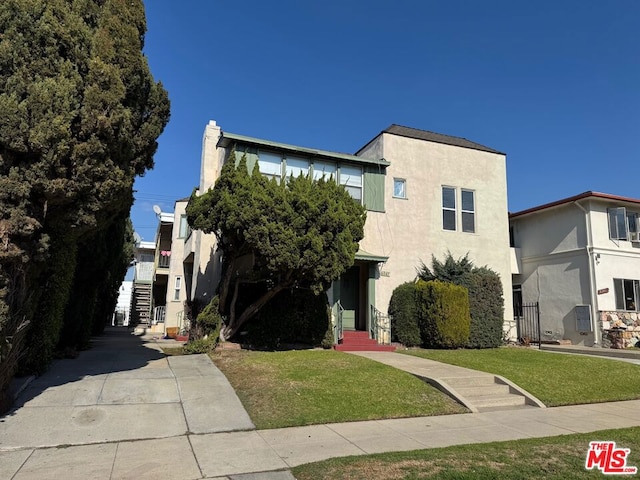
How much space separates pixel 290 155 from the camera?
15.3 meters

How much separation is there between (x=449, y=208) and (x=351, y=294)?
208 inches

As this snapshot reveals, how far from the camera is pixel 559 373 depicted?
34.9 ft

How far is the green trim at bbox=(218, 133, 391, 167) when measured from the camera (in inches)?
568

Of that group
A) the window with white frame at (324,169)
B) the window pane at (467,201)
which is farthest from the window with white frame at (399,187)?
the window pane at (467,201)

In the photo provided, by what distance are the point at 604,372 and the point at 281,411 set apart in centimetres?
842

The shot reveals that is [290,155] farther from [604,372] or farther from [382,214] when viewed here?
[604,372]

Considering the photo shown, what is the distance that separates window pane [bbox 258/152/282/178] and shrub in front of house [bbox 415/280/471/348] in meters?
6.29

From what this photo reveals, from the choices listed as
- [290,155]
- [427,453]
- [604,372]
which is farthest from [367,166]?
[427,453]

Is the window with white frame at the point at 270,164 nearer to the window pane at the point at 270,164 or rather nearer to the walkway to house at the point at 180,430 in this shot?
the window pane at the point at 270,164

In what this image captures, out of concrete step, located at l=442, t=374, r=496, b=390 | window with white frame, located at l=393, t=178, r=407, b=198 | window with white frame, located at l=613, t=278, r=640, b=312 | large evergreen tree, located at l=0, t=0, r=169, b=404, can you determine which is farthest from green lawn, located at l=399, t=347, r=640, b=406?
large evergreen tree, located at l=0, t=0, r=169, b=404

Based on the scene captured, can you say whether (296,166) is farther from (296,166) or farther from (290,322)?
(290,322)

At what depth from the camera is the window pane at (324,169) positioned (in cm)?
1561

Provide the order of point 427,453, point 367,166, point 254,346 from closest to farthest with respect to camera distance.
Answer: point 427,453
point 254,346
point 367,166

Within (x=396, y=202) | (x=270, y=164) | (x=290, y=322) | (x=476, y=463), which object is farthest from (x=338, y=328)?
(x=476, y=463)
